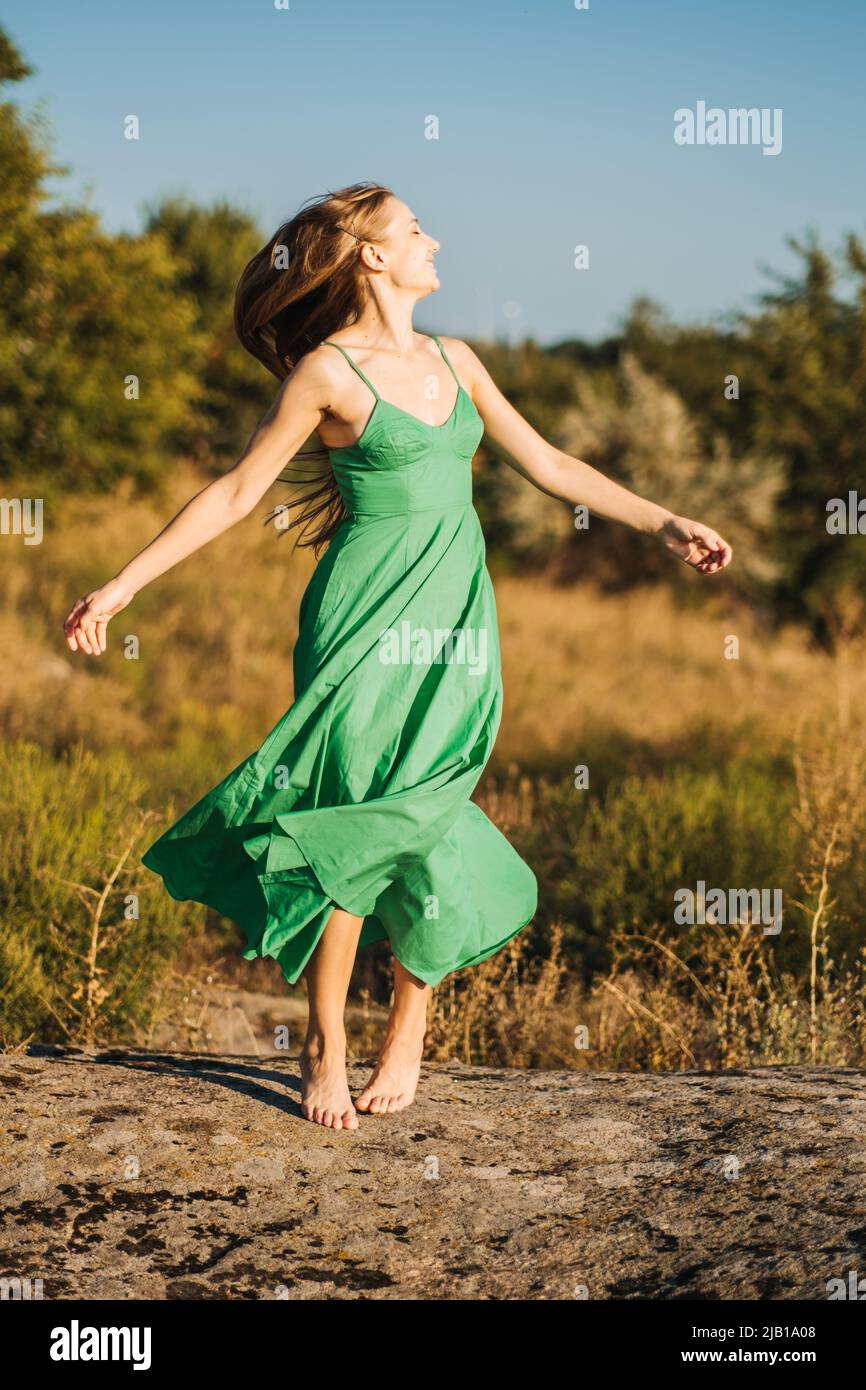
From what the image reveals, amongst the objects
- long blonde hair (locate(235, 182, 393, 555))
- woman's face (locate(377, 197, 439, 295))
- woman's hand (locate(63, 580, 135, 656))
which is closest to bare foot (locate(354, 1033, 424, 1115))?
woman's hand (locate(63, 580, 135, 656))

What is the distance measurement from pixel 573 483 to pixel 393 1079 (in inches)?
62.4

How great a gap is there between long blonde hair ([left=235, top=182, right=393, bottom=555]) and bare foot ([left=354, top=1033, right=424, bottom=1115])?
131cm

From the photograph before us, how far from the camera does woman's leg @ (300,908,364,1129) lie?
3312 mm

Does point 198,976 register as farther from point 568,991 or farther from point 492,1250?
point 492,1250

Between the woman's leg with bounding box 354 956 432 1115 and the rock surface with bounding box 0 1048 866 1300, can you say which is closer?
the rock surface with bounding box 0 1048 866 1300

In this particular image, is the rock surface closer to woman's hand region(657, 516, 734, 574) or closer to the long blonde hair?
woman's hand region(657, 516, 734, 574)

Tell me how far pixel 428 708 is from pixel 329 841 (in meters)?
0.40

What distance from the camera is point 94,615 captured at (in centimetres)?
315

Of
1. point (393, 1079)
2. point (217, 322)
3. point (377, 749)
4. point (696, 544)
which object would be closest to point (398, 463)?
point (377, 749)

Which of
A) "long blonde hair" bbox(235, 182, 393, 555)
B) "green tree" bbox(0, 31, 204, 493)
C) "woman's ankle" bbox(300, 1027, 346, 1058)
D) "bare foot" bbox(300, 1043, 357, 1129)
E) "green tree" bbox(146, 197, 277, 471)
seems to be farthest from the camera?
"green tree" bbox(146, 197, 277, 471)

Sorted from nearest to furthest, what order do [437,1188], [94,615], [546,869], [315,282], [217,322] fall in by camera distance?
[437,1188] < [94,615] < [315,282] < [546,869] < [217,322]

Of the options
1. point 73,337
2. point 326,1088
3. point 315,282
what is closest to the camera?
point 326,1088

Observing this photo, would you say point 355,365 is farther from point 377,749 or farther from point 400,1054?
point 400,1054

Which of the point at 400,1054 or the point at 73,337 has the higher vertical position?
the point at 73,337
